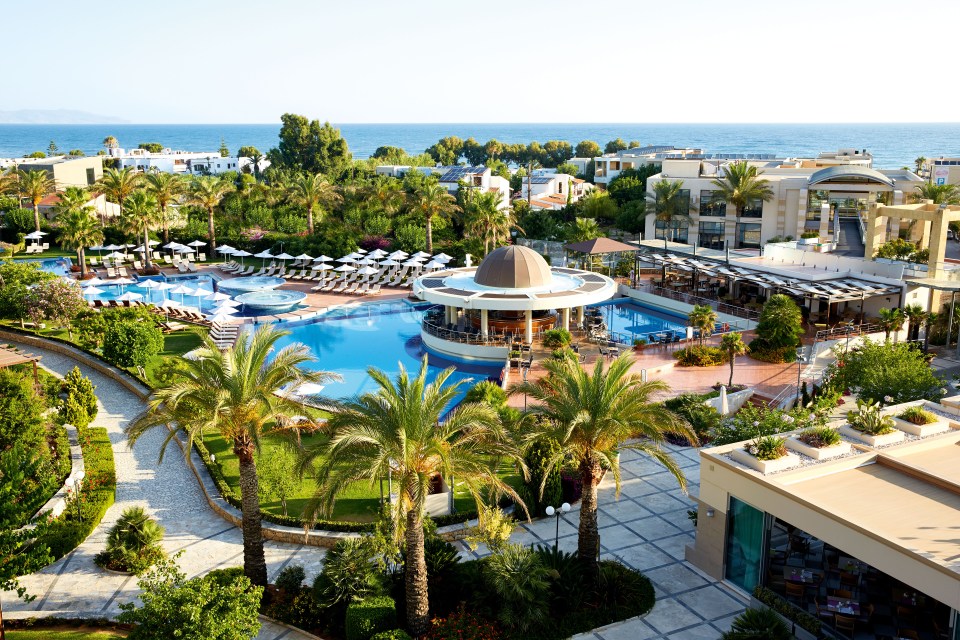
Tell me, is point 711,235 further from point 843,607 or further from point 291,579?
point 291,579

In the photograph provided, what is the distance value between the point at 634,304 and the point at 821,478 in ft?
103

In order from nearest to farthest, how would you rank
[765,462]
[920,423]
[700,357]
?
1. [765,462]
2. [920,423]
3. [700,357]

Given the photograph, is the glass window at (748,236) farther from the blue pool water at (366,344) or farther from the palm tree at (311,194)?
the palm tree at (311,194)

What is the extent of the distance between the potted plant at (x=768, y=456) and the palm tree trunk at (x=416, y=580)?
725 cm

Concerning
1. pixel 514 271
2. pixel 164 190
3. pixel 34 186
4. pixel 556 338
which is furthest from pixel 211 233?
pixel 556 338

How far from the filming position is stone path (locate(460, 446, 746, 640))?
16062mm

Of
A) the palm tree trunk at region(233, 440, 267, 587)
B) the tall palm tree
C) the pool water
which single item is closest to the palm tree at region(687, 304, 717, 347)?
the pool water

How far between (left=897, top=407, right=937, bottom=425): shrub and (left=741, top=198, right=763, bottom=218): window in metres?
37.2

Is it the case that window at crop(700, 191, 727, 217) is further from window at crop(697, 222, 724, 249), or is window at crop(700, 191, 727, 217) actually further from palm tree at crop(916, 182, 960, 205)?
palm tree at crop(916, 182, 960, 205)

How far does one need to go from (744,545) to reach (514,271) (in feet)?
74.8

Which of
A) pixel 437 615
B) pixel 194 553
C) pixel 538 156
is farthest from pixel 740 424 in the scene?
pixel 538 156

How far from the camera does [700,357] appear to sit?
33.4m

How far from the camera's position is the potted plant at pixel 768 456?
54.6 ft

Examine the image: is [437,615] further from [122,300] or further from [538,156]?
[538,156]
